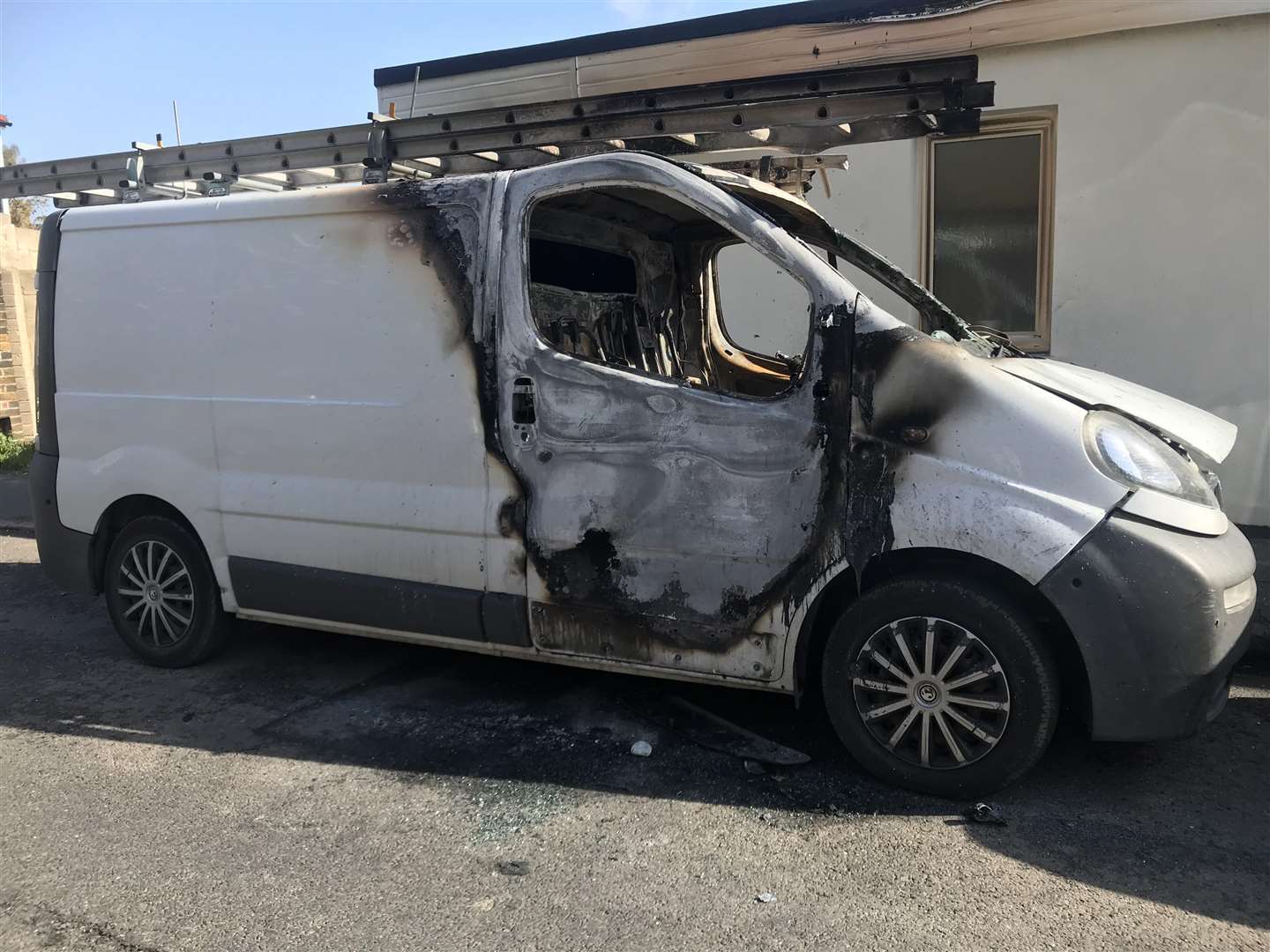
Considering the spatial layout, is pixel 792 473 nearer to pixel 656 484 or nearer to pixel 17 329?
pixel 656 484

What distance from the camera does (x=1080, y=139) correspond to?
7.00 m

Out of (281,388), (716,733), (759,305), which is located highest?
(759,305)

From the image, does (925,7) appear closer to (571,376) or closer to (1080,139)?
(1080,139)

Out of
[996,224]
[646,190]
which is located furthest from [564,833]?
[996,224]

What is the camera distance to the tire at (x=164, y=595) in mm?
4898

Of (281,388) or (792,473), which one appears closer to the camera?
(792,473)

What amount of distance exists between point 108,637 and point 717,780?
3889 mm

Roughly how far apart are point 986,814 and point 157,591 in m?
4.02

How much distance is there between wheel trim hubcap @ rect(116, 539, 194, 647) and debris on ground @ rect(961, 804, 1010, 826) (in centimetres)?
374

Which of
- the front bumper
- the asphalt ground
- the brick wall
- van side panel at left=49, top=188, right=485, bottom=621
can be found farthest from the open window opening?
the brick wall

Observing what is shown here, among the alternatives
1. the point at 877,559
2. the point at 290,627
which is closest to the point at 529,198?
the point at 877,559

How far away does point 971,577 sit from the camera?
11.0ft

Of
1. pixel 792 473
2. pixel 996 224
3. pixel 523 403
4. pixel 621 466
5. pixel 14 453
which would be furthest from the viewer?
pixel 14 453

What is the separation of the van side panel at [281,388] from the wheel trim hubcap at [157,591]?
30 centimetres
